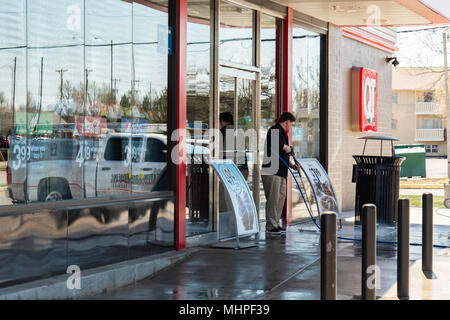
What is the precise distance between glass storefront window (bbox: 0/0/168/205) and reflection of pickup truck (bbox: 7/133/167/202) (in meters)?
0.01

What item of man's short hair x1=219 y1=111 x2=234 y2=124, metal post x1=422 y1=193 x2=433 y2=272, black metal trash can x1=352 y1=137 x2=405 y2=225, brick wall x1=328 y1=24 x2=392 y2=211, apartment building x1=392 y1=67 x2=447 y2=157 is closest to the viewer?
metal post x1=422 y1=193 x2=433 y2=272

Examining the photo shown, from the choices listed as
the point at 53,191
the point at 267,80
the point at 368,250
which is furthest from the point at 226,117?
the point at 368,250

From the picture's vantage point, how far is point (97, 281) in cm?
815

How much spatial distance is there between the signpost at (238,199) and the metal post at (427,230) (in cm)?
274

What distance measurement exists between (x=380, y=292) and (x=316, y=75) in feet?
27.7

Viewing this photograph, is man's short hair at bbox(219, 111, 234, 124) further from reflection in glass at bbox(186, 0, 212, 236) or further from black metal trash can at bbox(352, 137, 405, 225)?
black metal trash can at bbox(352, 137, 405, 225)

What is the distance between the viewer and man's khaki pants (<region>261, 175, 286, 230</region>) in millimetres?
12648

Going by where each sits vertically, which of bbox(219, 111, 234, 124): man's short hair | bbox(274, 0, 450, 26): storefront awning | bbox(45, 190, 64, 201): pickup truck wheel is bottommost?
bbox(45, 190, 64, 201): pickup truck wheel

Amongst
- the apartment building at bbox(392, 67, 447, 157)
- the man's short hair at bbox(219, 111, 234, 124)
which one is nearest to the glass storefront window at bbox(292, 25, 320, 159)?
the man's short hair at bbox(219, 111, 234, 124)

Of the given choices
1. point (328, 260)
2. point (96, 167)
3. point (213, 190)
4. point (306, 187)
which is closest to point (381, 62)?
point (306, 187)

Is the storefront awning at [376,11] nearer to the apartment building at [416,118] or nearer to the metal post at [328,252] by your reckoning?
the metal post at [328,252]

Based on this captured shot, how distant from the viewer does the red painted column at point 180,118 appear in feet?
34.0

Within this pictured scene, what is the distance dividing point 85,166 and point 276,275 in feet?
8.43

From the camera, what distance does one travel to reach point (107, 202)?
9.00 meters
